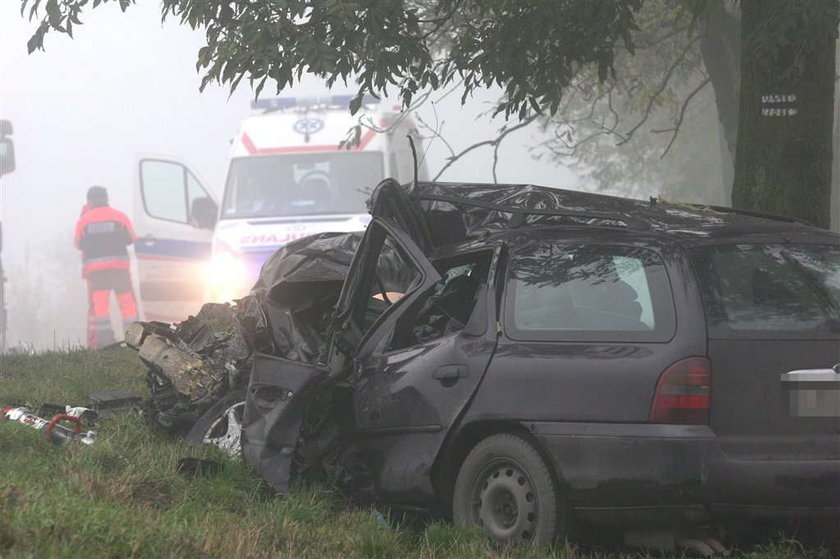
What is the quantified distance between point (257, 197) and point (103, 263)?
12.2 ft

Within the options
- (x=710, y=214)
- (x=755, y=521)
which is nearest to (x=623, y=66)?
(x=710, y=214)

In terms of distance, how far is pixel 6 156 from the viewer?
1797 centimetres

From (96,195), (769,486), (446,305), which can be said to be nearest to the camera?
(769,486)

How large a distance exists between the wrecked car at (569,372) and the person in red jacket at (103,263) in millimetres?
11482

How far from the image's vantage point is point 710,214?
5.64 metres

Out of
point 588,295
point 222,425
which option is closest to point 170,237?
point 222,425

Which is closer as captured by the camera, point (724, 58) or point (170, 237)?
point (724, 58)

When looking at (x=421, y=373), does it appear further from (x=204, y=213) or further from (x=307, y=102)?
(x=204, y=213)

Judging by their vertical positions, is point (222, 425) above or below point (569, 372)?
below

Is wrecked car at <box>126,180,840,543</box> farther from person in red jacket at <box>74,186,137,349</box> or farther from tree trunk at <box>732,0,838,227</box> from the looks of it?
person in red jacket at <box>74,186,137,349</box>

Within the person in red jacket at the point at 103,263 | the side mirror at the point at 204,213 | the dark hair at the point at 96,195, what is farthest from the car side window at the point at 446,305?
the dark hair at the point at 96,195

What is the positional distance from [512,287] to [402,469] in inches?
38.4

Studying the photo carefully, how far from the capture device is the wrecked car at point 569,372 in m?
4.58

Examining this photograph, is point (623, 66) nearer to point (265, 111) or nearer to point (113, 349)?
point (265, 111)
